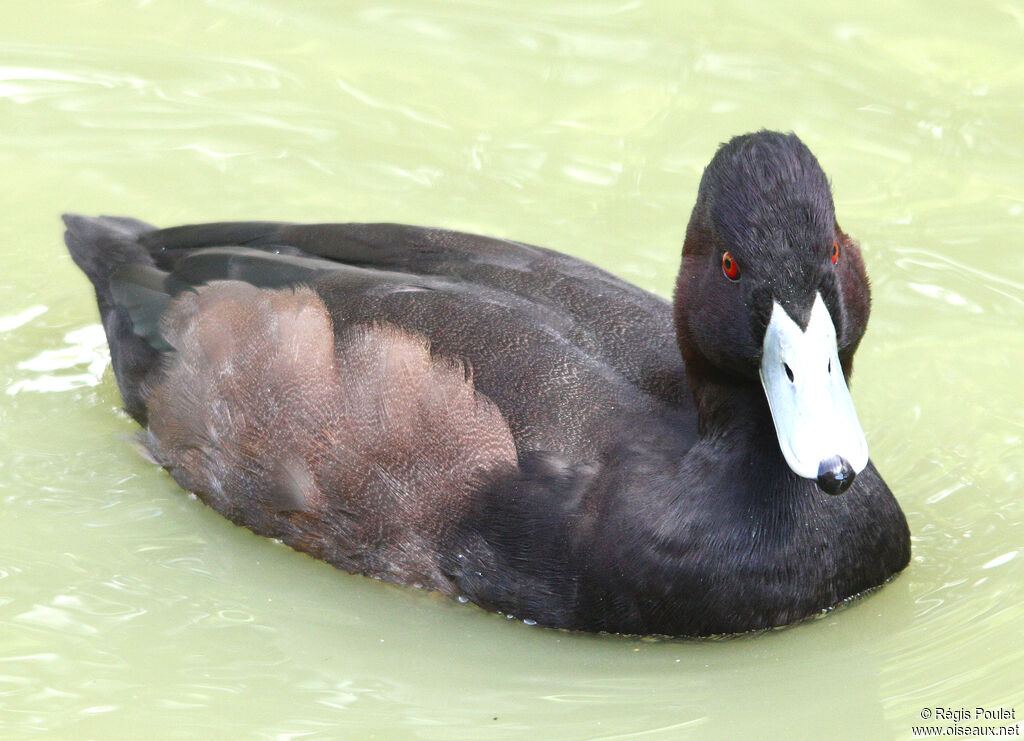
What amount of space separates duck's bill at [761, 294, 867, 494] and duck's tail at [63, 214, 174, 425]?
246 cm

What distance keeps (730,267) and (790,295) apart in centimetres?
27

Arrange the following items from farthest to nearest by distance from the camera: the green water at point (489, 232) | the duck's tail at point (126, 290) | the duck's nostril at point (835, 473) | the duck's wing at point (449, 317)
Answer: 1. the duck's tail at point (126, 290)
2. the duck's wing at point (449, 317)
3. the green water at point (489, 232)
4. the duck's nostril at point (835, 473)

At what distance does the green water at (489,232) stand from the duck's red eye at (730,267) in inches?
46.8

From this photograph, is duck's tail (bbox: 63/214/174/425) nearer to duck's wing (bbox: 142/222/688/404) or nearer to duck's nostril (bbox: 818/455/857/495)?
duck's wing (bbox: 142/222/688/404)

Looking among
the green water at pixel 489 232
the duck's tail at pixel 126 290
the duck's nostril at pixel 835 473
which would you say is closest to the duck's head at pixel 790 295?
the duck's nostril at pixel 835 473

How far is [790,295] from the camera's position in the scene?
15.2 feet

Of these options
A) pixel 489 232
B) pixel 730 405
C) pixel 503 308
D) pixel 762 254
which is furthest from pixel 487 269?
pixel 489 232

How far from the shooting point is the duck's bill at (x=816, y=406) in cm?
458

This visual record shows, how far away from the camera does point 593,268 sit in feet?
20.0

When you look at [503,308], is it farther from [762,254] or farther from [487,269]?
[762,254]

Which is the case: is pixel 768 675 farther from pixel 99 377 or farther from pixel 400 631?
pixel 99 377

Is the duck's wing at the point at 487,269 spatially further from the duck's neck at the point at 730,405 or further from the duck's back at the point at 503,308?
the duck's neck at the point at 730,405

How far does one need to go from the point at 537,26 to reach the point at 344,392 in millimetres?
3948

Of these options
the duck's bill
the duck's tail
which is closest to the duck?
the duck's bill
